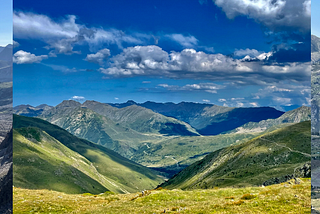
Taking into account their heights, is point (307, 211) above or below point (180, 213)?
above

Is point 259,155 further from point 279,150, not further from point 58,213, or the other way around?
point 58,213

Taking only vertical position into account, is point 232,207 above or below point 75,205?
above

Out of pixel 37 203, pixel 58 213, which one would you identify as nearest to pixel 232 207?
pixel 58 213

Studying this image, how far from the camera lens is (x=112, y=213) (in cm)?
3981

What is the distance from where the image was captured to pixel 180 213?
35.2m

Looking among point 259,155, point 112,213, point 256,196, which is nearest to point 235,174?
point 259,155

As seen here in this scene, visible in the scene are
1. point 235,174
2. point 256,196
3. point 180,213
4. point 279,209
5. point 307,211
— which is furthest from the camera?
point 235,174

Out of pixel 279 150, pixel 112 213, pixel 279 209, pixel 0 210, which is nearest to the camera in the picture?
pixel 279 209

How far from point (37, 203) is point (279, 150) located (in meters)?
185

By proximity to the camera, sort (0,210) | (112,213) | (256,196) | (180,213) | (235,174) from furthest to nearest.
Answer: (235,174) < (0,210) < (256,196) < (112,213) < (180,213)

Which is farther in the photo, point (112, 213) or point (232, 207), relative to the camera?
point (112, 213)

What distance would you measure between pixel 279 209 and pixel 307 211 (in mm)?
3365

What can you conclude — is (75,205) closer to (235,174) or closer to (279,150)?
(235,174)

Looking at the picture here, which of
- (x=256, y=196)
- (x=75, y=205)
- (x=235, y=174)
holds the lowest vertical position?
(x=235, y=174)
